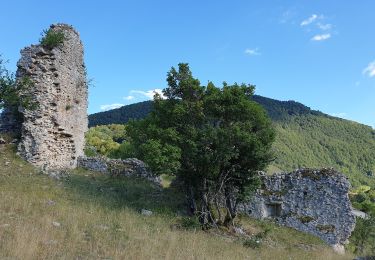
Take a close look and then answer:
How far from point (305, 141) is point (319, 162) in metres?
9.57

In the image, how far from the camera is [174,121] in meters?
14.2

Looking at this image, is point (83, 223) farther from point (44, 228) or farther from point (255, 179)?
point (255, 179)

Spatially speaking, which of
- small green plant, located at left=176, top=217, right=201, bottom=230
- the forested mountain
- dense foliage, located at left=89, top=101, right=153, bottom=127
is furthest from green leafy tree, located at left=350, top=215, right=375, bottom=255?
dense foliage, located at left=89, top=101, right=153, bottom=127

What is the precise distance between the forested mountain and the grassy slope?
2733 inches

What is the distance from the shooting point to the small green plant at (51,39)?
17767mm

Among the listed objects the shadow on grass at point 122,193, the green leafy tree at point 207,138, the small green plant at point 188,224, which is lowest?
the small green plant at point 188,224

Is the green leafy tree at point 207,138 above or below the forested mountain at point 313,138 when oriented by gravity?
below

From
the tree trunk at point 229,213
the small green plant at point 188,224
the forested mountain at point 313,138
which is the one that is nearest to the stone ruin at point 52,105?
the small green plant at point 188,224

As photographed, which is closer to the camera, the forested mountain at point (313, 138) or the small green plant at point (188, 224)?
the small green plant at point (188, 224)

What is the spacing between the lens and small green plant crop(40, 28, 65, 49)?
17767 millimetres

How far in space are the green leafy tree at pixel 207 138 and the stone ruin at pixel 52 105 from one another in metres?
4.49

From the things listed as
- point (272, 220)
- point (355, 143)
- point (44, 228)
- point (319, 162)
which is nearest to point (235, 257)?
point (44, 228)

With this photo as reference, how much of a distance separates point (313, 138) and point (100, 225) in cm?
10738

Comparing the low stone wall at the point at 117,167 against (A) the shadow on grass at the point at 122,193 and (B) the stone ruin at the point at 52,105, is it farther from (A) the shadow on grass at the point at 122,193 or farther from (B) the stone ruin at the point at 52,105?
(B) the stone ruin at the point at 52,105
